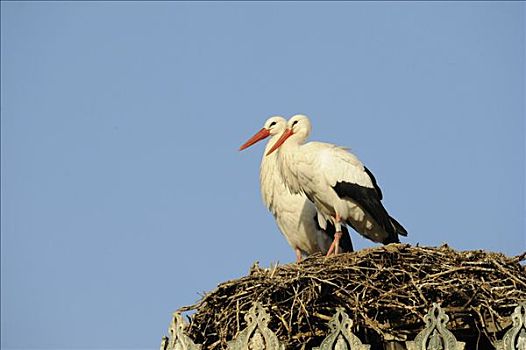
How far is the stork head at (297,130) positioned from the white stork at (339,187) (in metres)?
0.20

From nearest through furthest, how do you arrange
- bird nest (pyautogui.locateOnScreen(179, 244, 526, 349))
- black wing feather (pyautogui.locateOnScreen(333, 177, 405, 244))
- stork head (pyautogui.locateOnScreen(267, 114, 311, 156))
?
bird nest (pyautogui.locateOnScreen(179, 244, 526, 349)), black wing feather (pyautogui.locateOnScreen(333, 177, 405, 244)), stork head (pyautogui.locateOnScreen(267, 114, 311, 156))

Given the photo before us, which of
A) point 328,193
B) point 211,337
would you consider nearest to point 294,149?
point 328,193

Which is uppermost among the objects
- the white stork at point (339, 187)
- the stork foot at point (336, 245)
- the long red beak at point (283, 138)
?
the long red beak at point (283, 138)

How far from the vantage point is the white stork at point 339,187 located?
11617mm

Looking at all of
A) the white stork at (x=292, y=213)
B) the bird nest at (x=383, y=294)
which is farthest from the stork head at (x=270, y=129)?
the bird nest at (x=383, y=294)

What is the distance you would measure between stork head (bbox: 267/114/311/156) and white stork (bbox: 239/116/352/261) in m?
0.32

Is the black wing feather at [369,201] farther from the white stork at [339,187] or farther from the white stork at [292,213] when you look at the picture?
the white stork at [292,213]

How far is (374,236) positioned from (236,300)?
8.25ft

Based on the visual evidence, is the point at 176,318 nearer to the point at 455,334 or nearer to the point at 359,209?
the point at 455,334

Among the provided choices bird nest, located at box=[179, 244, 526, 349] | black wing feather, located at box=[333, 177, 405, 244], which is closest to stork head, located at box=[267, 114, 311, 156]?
black wing feather, located at box=[333, 177, 405, 244]

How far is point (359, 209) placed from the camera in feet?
38.5

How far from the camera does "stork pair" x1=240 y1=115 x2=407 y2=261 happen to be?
11.6m

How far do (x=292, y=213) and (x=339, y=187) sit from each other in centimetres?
108

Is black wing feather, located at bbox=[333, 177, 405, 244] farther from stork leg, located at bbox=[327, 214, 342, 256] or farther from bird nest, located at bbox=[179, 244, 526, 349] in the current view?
bird nest, located at bbox=[179, 244, 526, 349]
